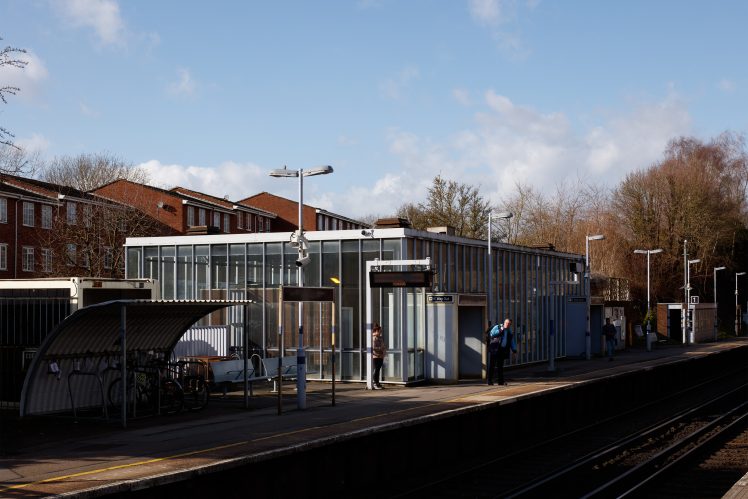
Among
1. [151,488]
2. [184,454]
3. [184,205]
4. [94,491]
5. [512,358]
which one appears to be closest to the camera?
[94,491]

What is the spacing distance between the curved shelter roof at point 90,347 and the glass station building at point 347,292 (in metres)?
4.13

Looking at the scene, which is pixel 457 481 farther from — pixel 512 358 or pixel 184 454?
pixel 512 358

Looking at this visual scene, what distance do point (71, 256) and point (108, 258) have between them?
403cm

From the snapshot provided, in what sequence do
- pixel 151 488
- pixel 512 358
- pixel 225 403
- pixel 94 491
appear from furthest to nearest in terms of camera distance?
pixel 512 358, pixel 225 403, pixel 151 488, pixel 94 491

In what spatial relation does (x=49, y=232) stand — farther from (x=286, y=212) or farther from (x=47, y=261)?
(x=286, y=212)

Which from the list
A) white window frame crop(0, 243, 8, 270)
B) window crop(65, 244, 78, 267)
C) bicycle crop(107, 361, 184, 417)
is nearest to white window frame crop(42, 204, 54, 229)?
white window frame crop(0, 243, 8, 270)

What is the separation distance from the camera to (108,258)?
47219mm

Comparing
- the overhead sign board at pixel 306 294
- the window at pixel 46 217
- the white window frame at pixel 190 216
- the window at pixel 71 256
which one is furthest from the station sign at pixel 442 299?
the white window frame at pixel 190 216

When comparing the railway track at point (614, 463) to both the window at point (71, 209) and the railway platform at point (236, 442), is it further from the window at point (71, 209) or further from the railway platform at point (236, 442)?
the window at point (71, 209)

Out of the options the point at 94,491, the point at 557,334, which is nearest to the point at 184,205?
the point at 557,334

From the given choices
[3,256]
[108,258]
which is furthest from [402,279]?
[3,256]

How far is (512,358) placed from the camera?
102ft

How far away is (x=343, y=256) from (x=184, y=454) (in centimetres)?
1388

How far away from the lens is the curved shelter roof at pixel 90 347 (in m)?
16.3
